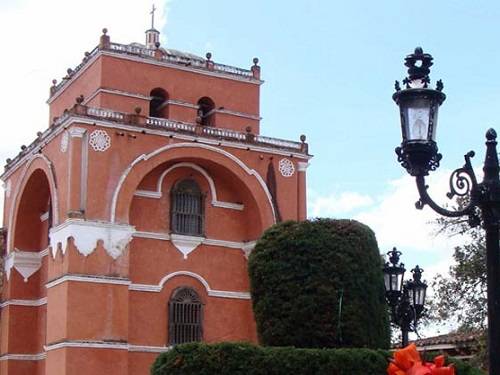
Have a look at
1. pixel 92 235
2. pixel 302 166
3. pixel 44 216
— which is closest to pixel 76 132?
pixel 92 235

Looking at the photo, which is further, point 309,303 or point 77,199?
point 77,199

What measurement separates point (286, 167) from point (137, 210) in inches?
193

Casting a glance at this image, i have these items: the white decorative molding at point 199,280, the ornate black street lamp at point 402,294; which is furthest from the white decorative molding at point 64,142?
the ornate black street lamp at point 402,294

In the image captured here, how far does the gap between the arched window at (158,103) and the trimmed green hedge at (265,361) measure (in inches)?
625

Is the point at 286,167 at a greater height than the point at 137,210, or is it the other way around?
the point at 286,167

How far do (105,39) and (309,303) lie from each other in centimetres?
1609

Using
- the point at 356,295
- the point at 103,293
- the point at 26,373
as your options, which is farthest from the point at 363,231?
the point at 26,373

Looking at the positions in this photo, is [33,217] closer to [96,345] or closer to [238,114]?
[96,345]

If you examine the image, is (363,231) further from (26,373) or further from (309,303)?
(26,373)

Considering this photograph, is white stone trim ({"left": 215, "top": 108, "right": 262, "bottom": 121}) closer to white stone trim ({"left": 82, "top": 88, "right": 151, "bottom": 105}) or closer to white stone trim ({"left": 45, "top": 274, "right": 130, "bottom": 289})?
white stone trim ({"left": 82, "top": 88, "right": 151, "bottom": 105})

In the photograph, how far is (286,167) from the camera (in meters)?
30.0

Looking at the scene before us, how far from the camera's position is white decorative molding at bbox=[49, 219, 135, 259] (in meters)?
26.2

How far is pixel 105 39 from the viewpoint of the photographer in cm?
2891

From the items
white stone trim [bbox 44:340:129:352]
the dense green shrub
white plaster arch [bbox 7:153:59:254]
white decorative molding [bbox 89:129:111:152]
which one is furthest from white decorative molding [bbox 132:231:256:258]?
the dense green shrub
